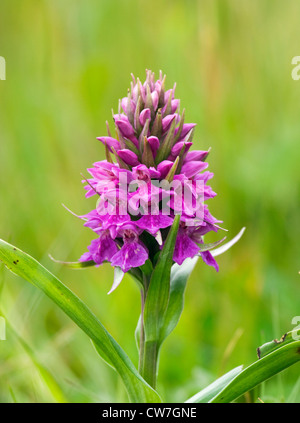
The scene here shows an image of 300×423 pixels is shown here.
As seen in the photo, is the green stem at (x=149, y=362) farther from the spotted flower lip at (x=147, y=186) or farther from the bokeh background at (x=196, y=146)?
the bokeh background at (x=196, y=146)

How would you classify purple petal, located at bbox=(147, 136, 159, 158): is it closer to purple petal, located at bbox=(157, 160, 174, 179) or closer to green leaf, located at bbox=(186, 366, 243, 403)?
purple petal, located at bbox=(157, 160, 174, 179)

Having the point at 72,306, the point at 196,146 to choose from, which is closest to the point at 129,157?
the point at 72,306

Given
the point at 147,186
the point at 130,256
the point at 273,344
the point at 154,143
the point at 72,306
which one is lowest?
the point at 273,344

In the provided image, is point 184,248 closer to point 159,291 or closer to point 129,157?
point 159,291

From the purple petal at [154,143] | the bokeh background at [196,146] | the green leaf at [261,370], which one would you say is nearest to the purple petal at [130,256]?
the purple petal at [154,143]

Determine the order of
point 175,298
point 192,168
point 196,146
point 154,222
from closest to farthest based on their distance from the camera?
point 154,222
point 192,168
point 175,298
point 196,146

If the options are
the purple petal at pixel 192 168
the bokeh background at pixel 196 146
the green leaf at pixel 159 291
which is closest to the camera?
the green leaf at pixel 159 291

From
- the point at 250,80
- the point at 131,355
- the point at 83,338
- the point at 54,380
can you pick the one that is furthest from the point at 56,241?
the point at 250,80
